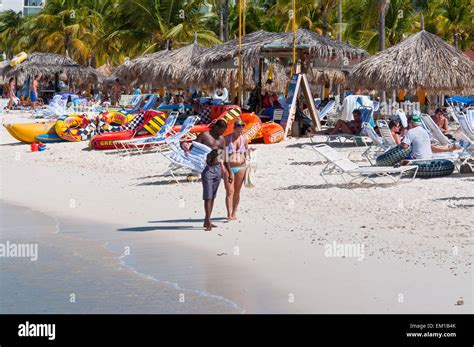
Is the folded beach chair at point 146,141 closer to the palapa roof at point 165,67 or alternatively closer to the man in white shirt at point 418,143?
the man in white shirt at point 418,143

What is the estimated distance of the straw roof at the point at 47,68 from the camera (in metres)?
43.5

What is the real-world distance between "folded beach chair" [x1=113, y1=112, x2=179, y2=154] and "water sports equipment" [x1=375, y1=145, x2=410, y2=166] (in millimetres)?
6013

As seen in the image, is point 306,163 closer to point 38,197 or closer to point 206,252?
point 38,197

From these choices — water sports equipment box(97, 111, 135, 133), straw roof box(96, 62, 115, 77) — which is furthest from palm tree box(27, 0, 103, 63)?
water sports equipment box(97, 111, 135, 133)

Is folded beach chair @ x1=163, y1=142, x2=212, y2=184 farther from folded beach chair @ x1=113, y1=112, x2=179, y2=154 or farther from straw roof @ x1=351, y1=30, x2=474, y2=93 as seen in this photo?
straw roof @ x1=351, y1=30, x2=474, y2=93

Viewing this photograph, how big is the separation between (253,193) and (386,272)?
5.15 meters

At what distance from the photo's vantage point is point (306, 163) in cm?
1691

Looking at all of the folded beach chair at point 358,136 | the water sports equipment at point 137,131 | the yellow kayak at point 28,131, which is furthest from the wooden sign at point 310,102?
the yellow kayak at point 28,131

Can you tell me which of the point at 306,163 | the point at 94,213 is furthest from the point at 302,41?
the point at 94,213

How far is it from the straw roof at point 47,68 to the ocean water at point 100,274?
105ft

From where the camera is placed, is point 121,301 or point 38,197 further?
point 38,197

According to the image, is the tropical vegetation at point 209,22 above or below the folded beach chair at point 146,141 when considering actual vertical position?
above

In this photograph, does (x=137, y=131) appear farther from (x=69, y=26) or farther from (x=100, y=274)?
(x=69, y=26)

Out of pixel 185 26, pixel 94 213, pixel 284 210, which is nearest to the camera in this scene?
pixel 284 210
